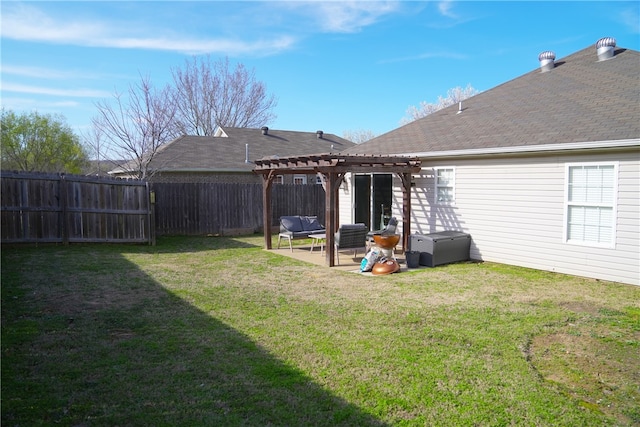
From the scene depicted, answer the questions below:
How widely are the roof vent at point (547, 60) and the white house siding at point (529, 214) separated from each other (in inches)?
191

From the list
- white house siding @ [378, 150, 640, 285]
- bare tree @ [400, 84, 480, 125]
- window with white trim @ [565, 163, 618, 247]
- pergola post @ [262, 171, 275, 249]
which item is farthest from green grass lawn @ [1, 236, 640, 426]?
bare tree @ [400, 84, 480, 125]

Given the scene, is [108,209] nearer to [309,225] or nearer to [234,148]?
[309,225]

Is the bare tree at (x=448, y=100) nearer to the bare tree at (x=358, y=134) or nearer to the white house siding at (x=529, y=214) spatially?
the bare tree at (x=358, y=134)

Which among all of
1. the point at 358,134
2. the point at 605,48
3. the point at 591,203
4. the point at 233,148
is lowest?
the point at 591,203

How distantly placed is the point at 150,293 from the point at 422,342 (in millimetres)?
4172

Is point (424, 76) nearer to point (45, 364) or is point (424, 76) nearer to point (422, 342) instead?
point (422, 342)

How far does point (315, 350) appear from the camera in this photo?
14.5 feet

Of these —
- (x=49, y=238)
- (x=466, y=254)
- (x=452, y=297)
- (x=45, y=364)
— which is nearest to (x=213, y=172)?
(x=49, y=238)

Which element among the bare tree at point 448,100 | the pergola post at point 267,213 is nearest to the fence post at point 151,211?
the pergola post at point 267,213

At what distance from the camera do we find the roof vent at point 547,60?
39.9 ft

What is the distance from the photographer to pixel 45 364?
3879mm

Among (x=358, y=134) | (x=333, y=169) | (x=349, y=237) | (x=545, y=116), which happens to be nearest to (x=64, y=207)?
(x=333, y=169)

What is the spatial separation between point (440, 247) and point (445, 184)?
2.02 metres

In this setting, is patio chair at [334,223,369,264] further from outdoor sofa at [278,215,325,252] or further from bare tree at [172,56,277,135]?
bare tree at [172,56,277,135]
